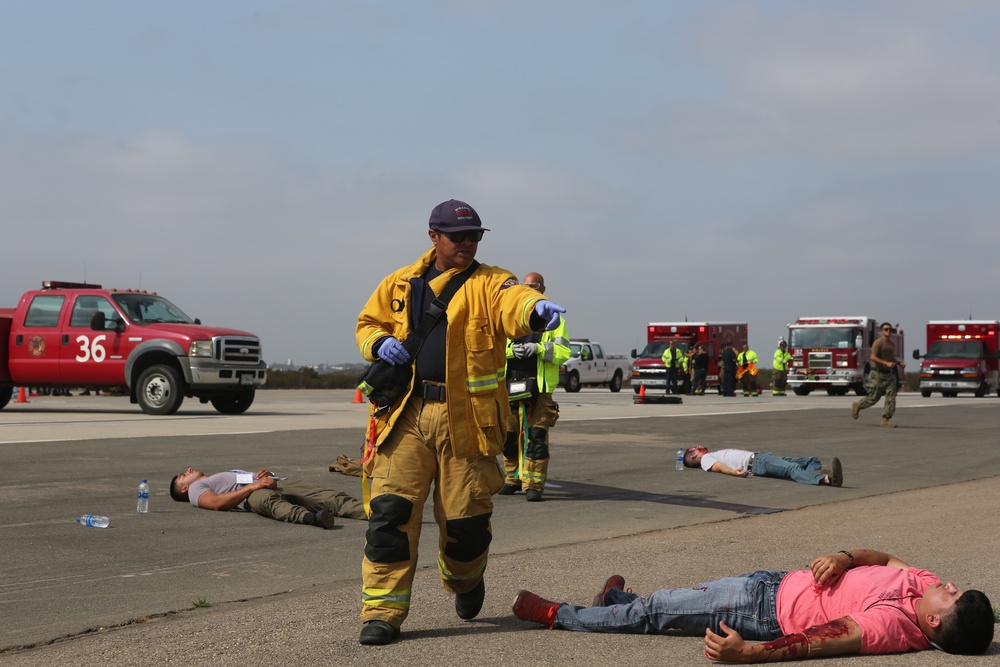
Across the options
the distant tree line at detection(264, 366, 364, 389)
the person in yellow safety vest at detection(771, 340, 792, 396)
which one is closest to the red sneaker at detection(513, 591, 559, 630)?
the person in yellow safety vest at detection(771, 340, 792, 396)

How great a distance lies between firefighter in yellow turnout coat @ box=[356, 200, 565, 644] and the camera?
5297mm

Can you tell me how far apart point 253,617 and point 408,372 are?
1.46 meters

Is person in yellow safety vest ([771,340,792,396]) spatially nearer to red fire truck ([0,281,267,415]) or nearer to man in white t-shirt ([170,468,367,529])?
red fire truck ([0,281,267,415])

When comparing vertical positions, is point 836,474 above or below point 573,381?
below

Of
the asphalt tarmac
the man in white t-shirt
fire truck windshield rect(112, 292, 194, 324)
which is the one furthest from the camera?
fire truck windshield rect(112, 292, 194, 324)

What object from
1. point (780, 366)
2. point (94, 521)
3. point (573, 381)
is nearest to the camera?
point (94, 521)

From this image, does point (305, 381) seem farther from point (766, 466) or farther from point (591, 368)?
point (766, 466)

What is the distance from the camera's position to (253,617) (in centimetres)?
580

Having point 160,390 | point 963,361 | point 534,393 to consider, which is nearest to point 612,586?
point 534,393

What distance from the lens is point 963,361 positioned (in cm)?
4216

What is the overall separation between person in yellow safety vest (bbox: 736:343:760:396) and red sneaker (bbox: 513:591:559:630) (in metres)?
36.3

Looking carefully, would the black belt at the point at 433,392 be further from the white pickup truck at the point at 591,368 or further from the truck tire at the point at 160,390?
the white pickup truck at the point at 591,368

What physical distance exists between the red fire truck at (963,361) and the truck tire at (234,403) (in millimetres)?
26924

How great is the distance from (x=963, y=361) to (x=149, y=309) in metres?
30.2
